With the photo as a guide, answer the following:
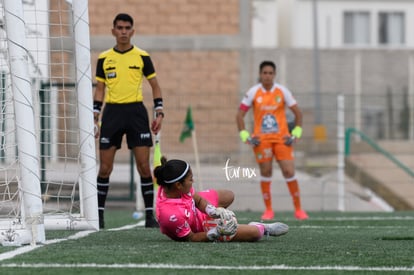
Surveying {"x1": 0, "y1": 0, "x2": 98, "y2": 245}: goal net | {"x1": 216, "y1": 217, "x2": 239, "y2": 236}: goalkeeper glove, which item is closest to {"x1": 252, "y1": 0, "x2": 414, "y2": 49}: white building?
{"x1": 0, "y1": 0, "x2": 98, "y2": 245}: goal net

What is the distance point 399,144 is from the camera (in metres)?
23.8

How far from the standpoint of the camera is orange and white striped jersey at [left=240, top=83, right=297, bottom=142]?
1363 centimetres

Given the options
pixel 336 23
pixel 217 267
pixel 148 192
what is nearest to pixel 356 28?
pixel 336 23

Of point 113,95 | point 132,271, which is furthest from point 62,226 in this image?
point 132,271

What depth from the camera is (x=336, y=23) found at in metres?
52.6

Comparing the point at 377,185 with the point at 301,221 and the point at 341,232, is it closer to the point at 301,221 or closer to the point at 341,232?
the point at 301,221

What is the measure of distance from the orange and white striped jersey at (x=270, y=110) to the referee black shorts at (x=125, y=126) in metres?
2.81

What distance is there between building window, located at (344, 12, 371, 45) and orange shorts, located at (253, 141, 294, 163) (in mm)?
39965

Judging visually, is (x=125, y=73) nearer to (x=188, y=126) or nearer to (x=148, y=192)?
(x=148, y=192)

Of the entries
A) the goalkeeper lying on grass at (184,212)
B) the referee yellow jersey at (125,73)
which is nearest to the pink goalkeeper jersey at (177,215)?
the goalkeeper lying on grass at (184,212)

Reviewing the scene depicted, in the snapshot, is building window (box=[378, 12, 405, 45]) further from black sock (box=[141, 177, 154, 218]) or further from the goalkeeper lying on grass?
the goalkeeper lying on grass

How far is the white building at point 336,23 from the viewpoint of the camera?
5162 cm

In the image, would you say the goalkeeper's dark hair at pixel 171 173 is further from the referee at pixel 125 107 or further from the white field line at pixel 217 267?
the referee at pixel 125 107

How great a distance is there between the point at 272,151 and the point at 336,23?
39552 millimetres
